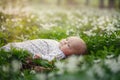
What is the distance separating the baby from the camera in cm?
636

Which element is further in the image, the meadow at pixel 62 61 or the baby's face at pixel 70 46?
the baby's face at pixel 70 46

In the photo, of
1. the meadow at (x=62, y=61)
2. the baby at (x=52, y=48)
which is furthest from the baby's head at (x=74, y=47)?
the meadow at (x=62, y=61)

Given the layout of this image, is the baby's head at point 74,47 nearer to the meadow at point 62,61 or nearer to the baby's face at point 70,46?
the baby's face at point 70,46

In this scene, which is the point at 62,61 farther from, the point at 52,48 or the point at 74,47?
the point at 52,48

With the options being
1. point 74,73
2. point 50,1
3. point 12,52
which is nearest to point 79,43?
point 12,52

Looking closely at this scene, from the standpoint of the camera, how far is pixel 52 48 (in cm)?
666

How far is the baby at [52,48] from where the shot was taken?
636cm

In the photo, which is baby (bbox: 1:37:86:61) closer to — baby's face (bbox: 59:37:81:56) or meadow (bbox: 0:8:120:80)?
baby's face (bbox: 59:37:81:56)

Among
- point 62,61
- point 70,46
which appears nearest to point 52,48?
point 70,46

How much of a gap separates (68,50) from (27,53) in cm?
78

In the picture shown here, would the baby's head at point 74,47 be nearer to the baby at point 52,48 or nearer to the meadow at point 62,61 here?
the baby at point 52,48

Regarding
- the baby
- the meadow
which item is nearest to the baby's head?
the baby

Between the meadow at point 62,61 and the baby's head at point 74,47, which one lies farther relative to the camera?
the baby's head at point 74,47

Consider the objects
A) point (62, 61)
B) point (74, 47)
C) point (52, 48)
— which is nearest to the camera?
point (62, 61)
